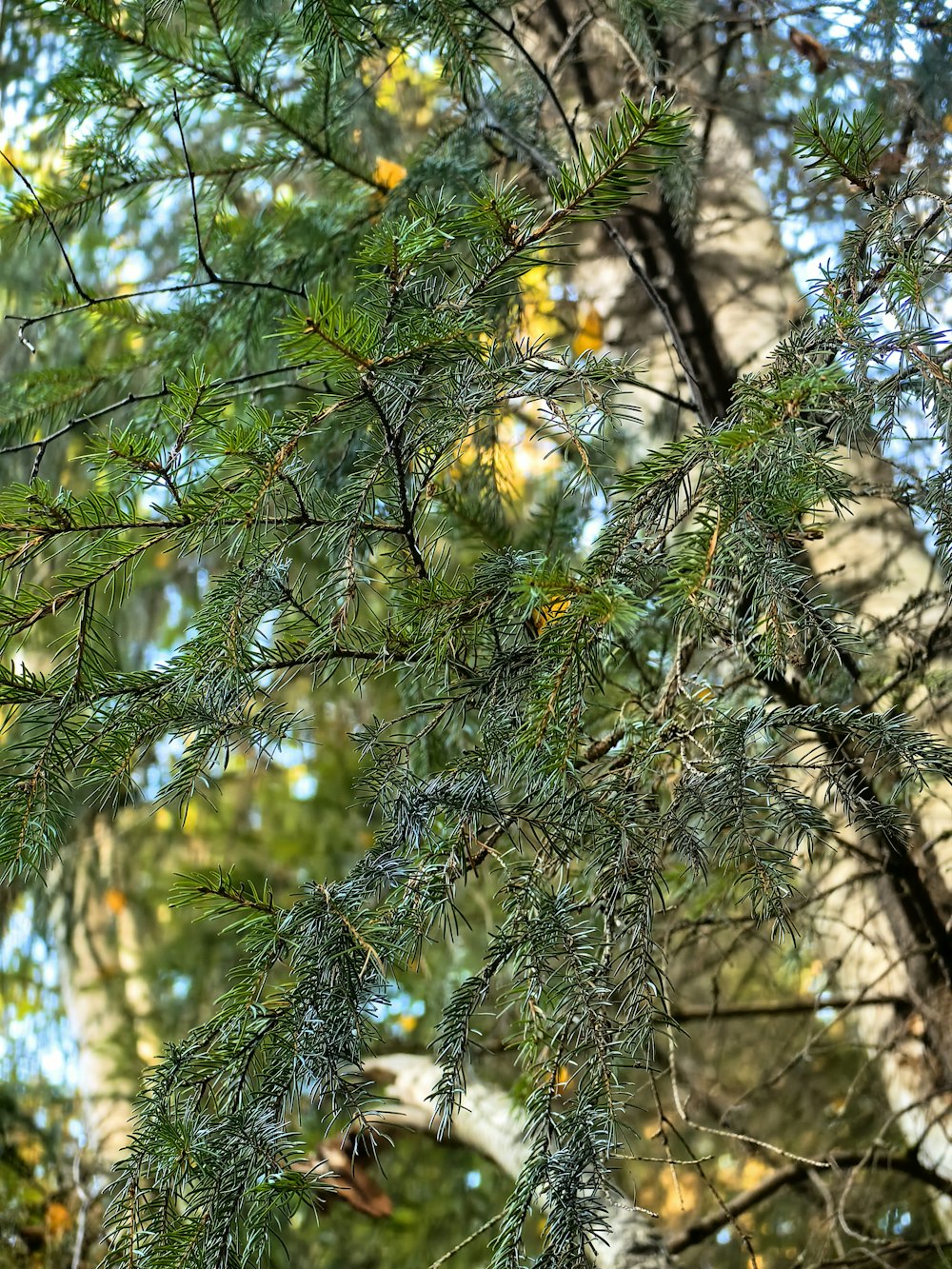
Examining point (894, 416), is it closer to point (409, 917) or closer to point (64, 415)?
point (409, 917)

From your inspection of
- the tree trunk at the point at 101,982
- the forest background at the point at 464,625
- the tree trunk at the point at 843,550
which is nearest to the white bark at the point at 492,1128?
the forest background at the point at 464,625

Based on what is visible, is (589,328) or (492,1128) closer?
(492,1128)

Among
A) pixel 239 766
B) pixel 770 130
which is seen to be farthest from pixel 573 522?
pixel 239 766

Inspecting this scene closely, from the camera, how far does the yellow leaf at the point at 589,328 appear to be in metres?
2.48

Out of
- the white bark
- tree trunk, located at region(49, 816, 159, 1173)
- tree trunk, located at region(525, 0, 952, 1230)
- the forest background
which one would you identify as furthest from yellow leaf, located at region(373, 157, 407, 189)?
tree trunk, located at region(49, 816, 159, 1173)

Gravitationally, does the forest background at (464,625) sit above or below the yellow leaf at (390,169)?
below

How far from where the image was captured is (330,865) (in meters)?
3.60

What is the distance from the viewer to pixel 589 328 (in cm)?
261

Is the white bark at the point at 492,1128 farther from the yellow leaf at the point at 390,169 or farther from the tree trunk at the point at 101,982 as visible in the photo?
the yellow leaf at the point at 390,169

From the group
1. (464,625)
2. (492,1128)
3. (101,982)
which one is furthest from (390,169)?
(101,982)

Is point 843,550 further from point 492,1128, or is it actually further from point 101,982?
point 101,982

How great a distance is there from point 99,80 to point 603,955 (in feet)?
4.27

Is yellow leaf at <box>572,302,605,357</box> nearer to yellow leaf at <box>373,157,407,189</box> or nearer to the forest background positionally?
yellow leaf at <box>373,157,407,189</box>

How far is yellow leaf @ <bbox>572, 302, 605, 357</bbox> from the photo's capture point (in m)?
2.48
